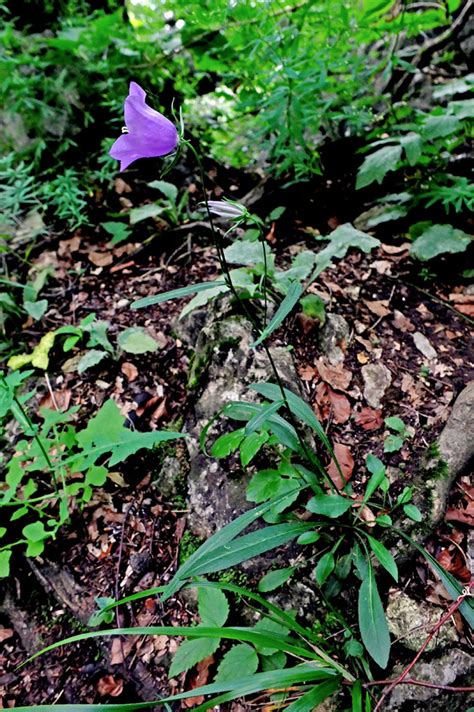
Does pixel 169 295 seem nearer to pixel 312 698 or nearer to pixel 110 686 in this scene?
pixel 312 698

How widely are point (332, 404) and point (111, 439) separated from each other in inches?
37.6

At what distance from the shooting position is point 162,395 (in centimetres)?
217

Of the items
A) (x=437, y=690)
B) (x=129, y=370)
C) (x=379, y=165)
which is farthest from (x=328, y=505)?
(x=379, y=165)

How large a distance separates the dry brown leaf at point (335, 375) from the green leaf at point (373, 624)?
2.77 feet

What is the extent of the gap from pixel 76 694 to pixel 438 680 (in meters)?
1.21

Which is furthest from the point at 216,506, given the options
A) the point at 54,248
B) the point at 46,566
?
the point at 54,248

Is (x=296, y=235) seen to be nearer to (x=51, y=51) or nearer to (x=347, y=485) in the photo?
(x=347, y=485)

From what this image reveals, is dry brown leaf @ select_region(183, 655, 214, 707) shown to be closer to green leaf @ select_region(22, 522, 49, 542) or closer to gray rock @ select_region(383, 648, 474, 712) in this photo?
gray rock @ select_region(383, 648, 474, 712)

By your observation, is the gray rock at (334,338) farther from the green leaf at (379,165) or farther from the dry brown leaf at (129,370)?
the dry brown leaf at (129,370)

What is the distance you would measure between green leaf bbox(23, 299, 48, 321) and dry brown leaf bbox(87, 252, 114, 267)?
46 centimetres

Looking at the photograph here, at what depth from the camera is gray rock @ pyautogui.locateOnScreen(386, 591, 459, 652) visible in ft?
4.57

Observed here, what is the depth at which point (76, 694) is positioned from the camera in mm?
1563

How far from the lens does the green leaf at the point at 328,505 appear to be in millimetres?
1420

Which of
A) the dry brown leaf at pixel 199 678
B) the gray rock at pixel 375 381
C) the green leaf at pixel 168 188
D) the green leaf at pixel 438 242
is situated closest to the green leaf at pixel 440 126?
the green leaf at pixel 438 242
